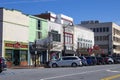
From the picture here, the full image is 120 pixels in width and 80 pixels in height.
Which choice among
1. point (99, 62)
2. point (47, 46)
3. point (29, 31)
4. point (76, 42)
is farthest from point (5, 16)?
point (76, 42)

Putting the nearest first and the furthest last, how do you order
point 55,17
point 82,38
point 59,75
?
point 59,75 → point 55,17 → point 82,38

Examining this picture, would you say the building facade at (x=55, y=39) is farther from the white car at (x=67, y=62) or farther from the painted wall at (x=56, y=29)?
the white car at (x=67, y=62)

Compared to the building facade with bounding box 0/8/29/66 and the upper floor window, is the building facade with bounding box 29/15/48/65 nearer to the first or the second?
the building facade with bounding box 0/8/29/66

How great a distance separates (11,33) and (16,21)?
2.61 metres

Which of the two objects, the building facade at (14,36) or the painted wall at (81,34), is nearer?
the building facade at (14,36)

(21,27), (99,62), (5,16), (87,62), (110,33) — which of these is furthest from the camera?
(110,33)

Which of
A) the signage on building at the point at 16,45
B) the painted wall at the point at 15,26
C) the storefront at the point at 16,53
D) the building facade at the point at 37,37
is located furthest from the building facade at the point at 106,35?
the signage on building at the point at 16,45

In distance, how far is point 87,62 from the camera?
221 feet

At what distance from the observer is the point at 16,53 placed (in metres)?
61.6

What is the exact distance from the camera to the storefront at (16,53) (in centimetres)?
5884

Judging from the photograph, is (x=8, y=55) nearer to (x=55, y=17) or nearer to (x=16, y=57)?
(x=16, y=57)

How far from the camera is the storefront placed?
193 feet

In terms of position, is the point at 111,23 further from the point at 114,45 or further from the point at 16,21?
the point at 16,21

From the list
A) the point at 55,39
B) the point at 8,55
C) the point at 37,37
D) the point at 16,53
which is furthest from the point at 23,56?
the point at 55,39
